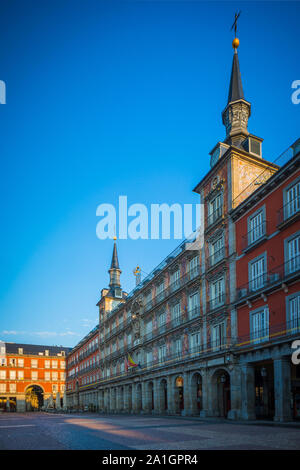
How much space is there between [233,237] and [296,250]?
6949 millimetres

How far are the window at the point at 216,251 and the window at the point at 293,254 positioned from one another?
7.36 metres

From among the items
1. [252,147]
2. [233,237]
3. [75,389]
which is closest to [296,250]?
[233,237]

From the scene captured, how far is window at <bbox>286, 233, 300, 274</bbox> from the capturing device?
21.7m

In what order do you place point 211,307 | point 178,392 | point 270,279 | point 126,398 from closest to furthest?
1. point 270,279
2. point 211,307
3. point 178,392
4. point 126,398

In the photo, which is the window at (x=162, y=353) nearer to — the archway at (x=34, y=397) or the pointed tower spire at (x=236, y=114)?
the pointed tower spire at (x=236, y=114)

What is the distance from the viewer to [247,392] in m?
24.9

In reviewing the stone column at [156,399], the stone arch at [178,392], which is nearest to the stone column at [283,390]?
the stone arch at [178,392]

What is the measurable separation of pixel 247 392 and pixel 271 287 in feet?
22.4

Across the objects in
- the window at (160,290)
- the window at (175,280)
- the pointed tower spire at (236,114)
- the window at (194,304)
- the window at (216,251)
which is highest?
the pointed tower spire at (236,114)

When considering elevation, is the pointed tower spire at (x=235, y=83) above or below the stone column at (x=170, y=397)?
above

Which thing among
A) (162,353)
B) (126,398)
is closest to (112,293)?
(126,398)

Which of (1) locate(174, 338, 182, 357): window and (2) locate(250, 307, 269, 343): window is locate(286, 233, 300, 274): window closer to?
(2) locate(250, 307, 269, 343): window

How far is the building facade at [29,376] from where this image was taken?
90688mm

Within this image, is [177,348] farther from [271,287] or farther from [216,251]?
[271,287]
